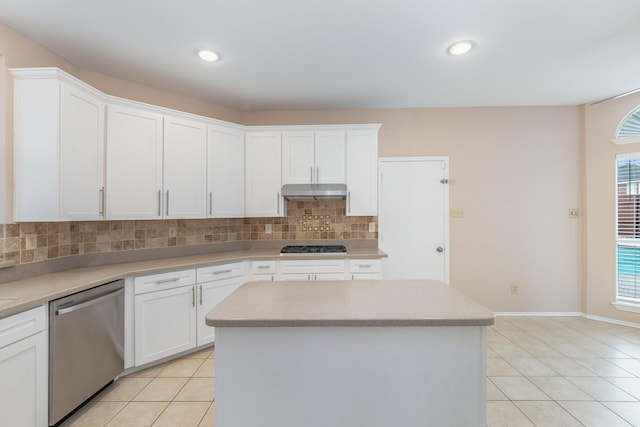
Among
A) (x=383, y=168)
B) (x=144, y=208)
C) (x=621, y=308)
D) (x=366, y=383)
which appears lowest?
(x=621, y=308)

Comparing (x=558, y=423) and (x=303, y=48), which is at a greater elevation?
(x=303, y=48)

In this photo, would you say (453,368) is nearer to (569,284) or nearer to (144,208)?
(144,208)

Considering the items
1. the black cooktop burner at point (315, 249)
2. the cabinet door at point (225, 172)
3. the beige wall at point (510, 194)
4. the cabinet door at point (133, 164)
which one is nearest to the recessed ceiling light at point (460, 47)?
the beige wall at point (510, 194)

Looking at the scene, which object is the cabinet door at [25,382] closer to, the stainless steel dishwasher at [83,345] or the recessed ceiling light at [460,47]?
the stainless steel dishwasher at [83,345]

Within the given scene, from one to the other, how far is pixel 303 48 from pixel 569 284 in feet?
14.1

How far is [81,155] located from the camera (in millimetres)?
2205

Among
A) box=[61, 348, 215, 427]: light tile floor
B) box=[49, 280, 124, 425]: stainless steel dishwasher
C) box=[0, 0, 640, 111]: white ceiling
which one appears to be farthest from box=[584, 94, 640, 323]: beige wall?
box=[49, 280, 124, 425]: stainless steel dishwasher

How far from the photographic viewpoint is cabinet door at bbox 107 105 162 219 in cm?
246

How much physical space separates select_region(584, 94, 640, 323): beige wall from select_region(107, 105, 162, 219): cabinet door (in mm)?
5075

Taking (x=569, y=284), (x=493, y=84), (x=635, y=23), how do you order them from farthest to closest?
(x=569, y=284), (x=493, y=84), (x=635, y=23)

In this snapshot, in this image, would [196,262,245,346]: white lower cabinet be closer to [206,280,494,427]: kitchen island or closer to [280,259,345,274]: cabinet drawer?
[280,259,345,274]: cabinet drawer

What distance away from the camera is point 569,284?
3627 mm

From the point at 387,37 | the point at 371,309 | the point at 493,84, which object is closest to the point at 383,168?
the point at 493,84

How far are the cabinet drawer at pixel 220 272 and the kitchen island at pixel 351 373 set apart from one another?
1614mm
